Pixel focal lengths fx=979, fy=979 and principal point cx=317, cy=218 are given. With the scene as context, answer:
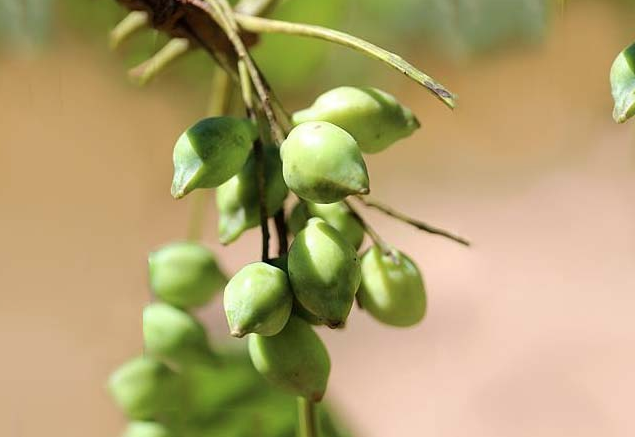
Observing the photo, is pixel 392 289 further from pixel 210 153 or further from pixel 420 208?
pixel 420 208

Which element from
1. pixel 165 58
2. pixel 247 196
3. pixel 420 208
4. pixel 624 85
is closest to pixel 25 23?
pixel 165 58

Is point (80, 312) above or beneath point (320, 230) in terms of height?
beneath

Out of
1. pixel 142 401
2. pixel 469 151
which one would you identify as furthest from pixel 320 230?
pixel 469 151

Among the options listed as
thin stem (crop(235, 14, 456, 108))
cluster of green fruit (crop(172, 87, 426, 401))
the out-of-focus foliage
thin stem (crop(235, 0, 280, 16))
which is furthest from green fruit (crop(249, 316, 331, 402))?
the out-of-focus foliage

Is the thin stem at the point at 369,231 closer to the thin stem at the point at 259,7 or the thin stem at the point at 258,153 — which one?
the thin stem at the point at 258,153

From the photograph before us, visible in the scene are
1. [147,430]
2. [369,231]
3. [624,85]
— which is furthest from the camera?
Answer: [147,430]

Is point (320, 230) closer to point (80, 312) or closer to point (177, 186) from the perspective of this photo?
point (177, 186)

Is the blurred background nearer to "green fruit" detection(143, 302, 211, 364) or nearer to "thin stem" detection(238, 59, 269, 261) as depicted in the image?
"green fruit" detection(143, 302, 211, 364)
